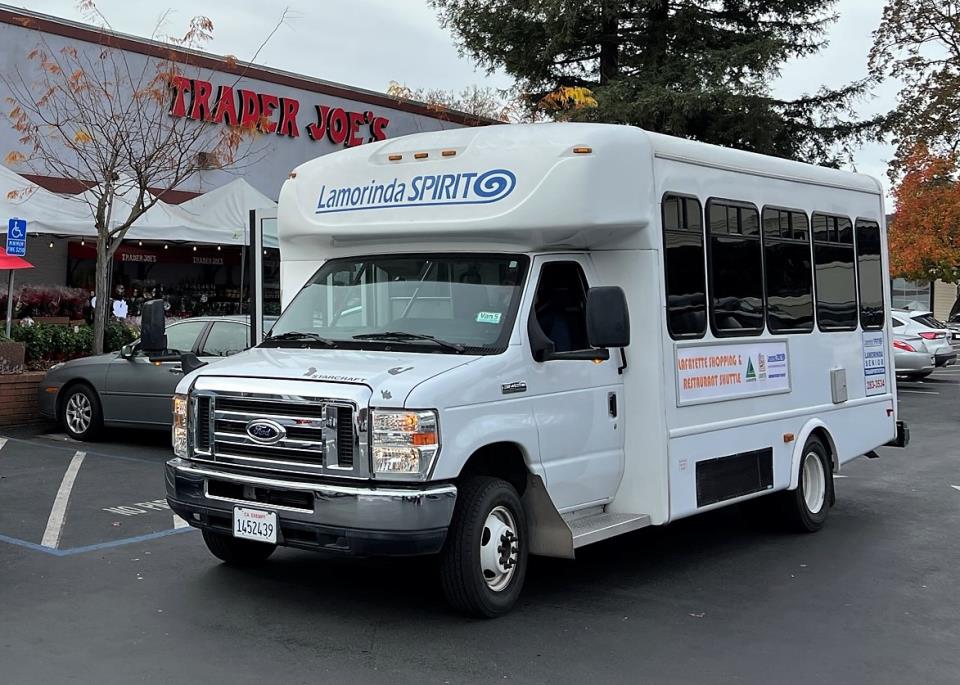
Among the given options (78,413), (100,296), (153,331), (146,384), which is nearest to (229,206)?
(100,296)

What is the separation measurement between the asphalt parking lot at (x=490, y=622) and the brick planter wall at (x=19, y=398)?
15.8ft

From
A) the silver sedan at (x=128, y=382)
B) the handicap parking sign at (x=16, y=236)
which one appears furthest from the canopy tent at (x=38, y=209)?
the silver sedan at (x=128, y=382)

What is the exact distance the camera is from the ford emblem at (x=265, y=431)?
5.98 m

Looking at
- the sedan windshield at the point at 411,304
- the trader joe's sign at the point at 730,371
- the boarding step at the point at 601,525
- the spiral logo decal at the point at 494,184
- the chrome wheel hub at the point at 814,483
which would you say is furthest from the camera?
the chrome wheel hub at the point at 814,483

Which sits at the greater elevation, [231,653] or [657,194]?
[657,194]

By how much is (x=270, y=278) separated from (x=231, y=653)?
5.70 m

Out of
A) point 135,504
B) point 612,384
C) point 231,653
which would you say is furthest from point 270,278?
point 231,653

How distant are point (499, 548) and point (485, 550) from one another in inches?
4.7

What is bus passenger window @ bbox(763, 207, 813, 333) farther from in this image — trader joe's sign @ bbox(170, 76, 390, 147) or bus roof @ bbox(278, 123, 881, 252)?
trader joe's sign @ bbox(170, 76, 390, 147)

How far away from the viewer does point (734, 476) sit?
25.6 feet

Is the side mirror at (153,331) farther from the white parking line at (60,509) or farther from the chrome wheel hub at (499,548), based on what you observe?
the chrome wheel hub at (499,548)

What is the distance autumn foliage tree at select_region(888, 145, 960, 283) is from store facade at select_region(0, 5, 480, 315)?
19.2 metres

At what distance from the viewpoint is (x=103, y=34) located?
19.1m

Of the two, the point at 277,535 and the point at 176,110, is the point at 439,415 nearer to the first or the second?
the point at 277,535
